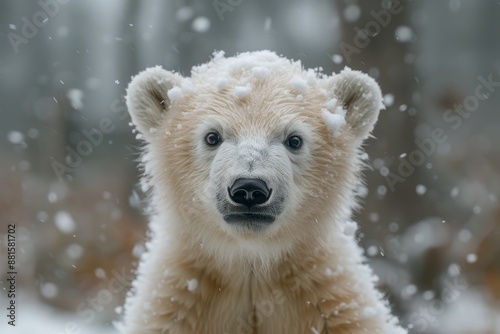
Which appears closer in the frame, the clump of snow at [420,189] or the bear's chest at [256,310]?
the bear's chest at [256,310]

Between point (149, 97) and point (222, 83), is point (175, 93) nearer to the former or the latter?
point (149, 97)

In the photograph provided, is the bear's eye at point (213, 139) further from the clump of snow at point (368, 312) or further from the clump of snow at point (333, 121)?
the clump of snow at point (368, 312)

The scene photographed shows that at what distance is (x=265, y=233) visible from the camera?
2.95 metres

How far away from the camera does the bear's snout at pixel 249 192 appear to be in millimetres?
2697

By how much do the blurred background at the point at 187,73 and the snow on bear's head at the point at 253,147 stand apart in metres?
2.82

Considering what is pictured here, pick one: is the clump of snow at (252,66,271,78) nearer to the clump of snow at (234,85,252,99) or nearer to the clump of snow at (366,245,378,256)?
the clump of snow at (234,85,252,99)

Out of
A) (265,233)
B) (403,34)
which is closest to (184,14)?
(403,34)

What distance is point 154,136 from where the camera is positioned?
11.3ft

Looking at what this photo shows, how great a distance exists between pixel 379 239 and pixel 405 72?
1588 millimetres

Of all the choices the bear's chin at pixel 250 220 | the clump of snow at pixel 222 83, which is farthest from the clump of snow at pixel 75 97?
the bear's chin at pixel 250 220

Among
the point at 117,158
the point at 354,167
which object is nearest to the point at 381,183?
the point at 354,167

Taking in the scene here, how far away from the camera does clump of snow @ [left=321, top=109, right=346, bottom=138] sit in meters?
3.21

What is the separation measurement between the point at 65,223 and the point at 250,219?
694cm

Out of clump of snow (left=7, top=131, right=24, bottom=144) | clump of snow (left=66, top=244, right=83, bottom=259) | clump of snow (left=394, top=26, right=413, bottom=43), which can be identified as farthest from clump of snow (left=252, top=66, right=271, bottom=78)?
clump of snow (left=7, top=131, right=24, bottom=144)
